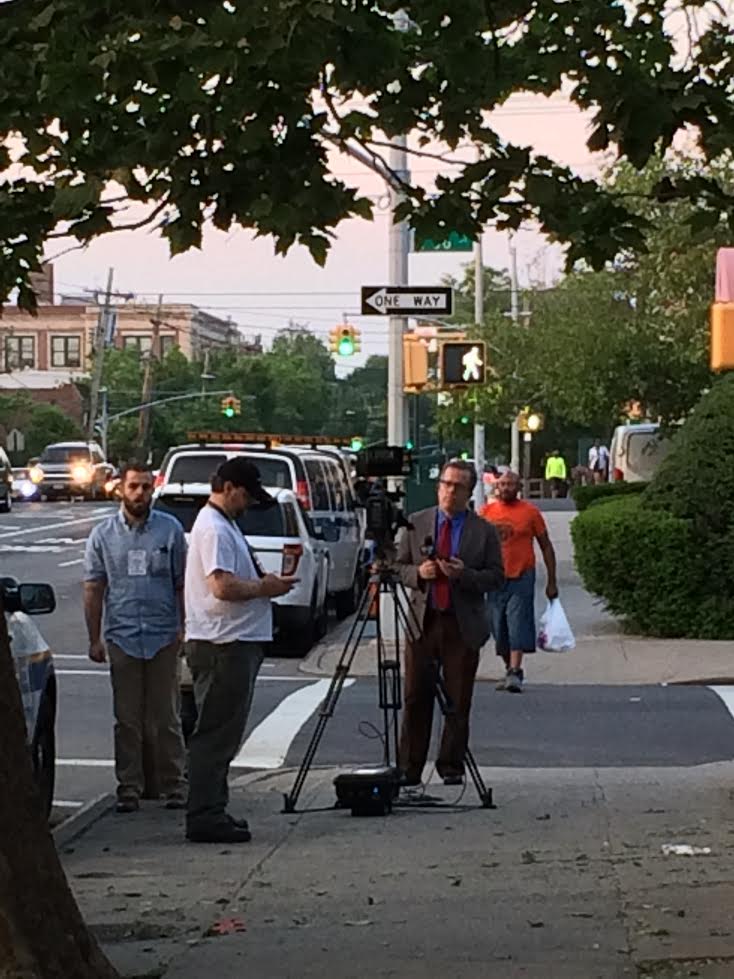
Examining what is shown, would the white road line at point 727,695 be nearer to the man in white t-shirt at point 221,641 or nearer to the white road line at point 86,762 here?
the white road line at point 86,762

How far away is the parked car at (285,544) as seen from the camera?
1923cm

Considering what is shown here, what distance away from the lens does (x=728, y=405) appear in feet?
65.9

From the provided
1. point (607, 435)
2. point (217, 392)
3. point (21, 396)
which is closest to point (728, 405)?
point (607, 435)

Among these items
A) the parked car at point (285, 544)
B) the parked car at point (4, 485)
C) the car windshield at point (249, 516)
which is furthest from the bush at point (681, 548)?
the parked car at point (4, 485)

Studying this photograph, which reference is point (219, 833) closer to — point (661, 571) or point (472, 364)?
point (661, 571)

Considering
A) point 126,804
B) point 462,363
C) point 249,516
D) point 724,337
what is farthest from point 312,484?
point 126,804

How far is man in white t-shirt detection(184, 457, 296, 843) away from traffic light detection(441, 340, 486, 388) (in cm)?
1225

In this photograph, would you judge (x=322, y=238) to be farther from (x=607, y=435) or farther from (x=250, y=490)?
(x=607, y=435)

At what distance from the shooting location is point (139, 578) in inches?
420

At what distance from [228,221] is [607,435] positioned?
60087mm

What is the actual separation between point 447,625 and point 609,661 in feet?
25.2

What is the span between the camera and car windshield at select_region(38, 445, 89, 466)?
2393 inches

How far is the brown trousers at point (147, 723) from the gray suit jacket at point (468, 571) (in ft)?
4.62

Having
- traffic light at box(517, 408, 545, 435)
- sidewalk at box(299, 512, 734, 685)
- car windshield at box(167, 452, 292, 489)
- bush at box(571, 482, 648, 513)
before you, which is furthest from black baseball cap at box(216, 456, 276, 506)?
traffic light at box(517, 408, 545, 435)
